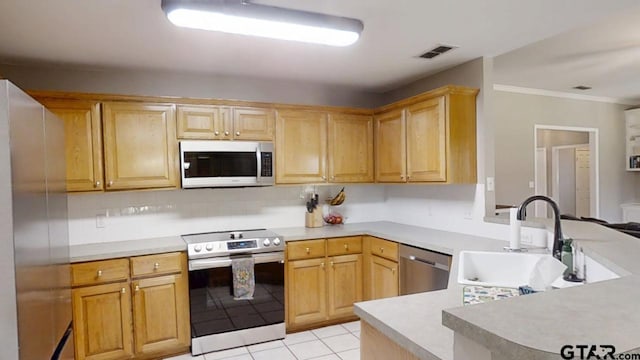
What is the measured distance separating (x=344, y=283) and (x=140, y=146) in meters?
2.21

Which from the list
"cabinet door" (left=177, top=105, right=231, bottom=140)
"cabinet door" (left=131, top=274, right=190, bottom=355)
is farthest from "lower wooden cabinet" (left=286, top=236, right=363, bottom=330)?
"cabinet door" (left=177, top=105, right=231, bottom=140)

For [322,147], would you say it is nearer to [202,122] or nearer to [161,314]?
[202,122]

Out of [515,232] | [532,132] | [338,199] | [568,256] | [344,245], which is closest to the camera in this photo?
[568,256]

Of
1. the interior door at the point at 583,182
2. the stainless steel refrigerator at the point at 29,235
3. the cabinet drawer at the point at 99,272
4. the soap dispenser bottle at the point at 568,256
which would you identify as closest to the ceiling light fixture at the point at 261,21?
the stainless steel refrigerator at the point at 29,235

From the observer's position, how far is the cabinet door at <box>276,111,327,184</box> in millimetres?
3668

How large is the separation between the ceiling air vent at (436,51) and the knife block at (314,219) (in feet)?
6.09

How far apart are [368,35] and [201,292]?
234 centimetres

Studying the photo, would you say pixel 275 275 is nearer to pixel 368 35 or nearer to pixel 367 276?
pixel 367 276

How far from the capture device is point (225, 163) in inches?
133

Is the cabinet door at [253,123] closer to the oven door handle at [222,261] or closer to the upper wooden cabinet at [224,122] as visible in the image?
the upper wooden cabinet at [224,122]

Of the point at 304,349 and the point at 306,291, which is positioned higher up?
the point at 306,291

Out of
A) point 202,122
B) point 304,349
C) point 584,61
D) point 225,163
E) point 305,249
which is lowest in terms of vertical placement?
point 304,349

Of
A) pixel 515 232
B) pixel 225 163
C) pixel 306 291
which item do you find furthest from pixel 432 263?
pixel 225 163

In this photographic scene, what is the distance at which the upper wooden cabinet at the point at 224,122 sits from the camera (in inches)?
131
